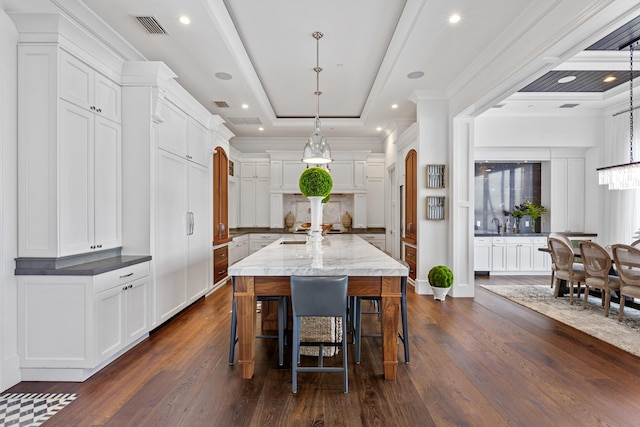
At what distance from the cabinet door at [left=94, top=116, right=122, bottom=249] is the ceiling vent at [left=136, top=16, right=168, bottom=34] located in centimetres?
96

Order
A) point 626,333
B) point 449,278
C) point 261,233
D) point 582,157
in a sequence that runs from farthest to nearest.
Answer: point 261,233 < point 582,157 < point 449,278 < point 626,333

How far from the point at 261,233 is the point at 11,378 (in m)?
4.83

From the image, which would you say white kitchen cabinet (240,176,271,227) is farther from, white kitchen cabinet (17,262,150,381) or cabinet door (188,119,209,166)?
white kitchen cabinet (17,262,150,381)

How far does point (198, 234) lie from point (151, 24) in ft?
8.26

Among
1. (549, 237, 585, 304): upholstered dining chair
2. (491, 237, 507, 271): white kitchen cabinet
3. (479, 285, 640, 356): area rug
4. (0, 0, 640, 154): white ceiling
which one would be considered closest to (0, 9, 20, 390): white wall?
(0, 0, 640, 154): white ceiling

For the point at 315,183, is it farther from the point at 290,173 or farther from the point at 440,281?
the point at 290,173

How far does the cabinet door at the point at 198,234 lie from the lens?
4344 mm

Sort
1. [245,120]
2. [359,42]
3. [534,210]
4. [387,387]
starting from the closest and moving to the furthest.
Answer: [387,387] → [359,42] → [245,120] → [534,210]

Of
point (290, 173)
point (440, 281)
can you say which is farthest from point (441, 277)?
point (290, 173)

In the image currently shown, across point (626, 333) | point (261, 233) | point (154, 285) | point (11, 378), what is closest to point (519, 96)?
point (626, 333)

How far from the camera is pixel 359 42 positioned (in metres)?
3.80

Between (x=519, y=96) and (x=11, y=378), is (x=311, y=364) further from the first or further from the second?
(x=519, y=96)

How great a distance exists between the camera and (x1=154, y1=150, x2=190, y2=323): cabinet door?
11.6 ft

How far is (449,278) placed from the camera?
4.62 m
